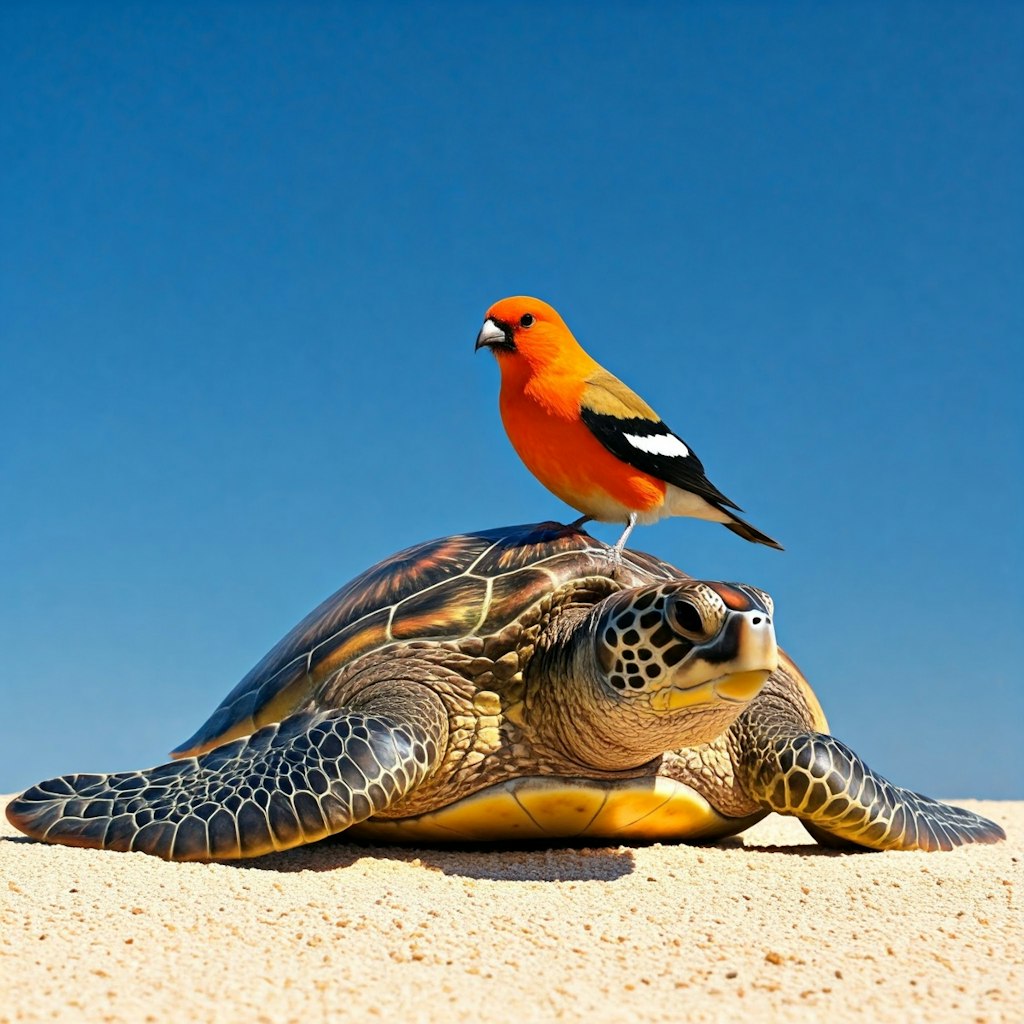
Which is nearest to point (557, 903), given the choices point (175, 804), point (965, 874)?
point (175, 804)

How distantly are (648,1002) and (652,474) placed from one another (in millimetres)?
3827

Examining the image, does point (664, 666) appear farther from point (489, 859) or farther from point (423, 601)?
point (423, 601)

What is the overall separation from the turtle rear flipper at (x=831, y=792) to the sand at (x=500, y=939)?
450 millimetres

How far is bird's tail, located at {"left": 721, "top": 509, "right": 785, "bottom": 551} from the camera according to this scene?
7.07 meters

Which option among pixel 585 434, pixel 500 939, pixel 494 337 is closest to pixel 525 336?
pixel 494 337

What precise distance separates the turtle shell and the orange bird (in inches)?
15.8

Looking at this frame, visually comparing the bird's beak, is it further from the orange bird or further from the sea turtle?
the sea turtle

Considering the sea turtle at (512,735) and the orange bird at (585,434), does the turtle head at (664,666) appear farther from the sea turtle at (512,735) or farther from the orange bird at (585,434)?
the orange bird at (585,434)

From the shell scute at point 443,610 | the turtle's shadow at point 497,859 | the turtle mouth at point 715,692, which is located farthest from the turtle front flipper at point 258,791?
the turtle mouth at point 715,692

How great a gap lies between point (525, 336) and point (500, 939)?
4050 mm

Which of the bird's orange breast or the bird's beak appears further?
the bird's beak

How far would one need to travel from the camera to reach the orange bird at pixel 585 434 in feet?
21.6

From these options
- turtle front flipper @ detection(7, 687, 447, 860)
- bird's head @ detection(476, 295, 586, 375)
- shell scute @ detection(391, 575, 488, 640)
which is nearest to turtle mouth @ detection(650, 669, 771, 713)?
turtle front flipper @ detection(7, 687, 447, 860)

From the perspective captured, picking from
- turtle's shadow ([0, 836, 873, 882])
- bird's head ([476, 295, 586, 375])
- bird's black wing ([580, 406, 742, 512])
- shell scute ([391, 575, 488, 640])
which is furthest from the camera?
bird's head ([476, 295, 586, 375])
